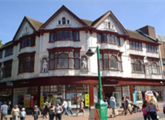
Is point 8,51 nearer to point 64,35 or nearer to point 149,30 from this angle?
point 64,35

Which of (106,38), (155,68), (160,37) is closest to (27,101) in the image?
(106,38)

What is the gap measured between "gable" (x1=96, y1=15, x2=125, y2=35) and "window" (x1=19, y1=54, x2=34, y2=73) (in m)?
10.6

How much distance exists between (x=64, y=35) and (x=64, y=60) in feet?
11.4

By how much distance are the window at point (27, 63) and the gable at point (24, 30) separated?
12.0 feet

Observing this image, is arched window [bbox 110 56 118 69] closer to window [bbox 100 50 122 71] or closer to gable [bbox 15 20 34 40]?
window [bbox 100 50 122 71]

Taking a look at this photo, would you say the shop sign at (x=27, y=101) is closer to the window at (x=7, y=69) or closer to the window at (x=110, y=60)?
the window at (x=7, y=69)

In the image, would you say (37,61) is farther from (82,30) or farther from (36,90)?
(82,30)

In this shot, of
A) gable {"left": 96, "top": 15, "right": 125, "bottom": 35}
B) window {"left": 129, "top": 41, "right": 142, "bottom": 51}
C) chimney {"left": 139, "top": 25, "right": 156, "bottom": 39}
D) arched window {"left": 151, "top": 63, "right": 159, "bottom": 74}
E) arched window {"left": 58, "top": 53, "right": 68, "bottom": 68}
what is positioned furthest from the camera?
chimney {"left": 139, "top": 25, "right": 156, "bottom": 39}

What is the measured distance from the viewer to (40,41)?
2322cm

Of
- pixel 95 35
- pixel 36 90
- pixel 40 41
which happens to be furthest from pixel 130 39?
pixel 36 90

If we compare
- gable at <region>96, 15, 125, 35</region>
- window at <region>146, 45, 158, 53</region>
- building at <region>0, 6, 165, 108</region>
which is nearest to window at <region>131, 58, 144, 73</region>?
building at <region>0, 6, 165, 108</region>

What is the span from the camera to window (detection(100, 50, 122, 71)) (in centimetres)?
2286

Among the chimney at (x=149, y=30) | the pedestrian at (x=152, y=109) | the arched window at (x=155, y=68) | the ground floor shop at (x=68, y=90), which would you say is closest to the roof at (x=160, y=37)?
the chimney at (x=149, y=30)

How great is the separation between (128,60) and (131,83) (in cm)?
356
